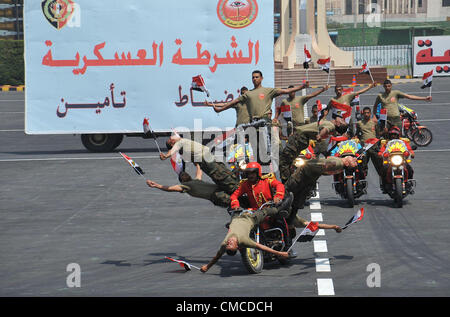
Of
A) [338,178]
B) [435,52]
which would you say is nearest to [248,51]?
[338,178]

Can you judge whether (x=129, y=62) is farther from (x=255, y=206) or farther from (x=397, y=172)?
(x=255, y=206)

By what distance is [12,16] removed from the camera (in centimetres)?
A: 7450

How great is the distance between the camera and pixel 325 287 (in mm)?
10508

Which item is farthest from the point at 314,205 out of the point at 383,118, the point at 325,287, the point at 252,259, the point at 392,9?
the point at 392,9

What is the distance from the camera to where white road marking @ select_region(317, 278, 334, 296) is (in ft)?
33.4

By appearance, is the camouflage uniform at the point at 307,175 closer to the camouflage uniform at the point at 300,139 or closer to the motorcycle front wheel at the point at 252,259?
the camouflage uniform at the point at 300,139

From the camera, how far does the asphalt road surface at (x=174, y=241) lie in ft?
35.3

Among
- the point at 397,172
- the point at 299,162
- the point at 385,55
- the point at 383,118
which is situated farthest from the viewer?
the point at 385,55

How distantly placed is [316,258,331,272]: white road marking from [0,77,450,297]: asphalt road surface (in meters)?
0.01

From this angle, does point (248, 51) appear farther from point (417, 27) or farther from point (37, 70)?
point (417, 27)

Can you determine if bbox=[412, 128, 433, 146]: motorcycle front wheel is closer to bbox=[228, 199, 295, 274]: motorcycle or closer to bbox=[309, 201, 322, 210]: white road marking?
bbox=[309, 201, 322, 210]: white road marking

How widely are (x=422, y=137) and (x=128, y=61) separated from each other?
352 inches

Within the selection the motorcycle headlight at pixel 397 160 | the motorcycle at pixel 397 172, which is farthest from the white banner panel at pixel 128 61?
the motorcycle headlight at pixel 397 160

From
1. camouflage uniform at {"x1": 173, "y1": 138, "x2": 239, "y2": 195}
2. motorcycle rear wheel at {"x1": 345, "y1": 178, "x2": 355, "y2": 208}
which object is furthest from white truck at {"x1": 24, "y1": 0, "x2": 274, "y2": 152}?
camouflage uniform at {"x1": 173, "y1": 138, "x2": 239, "y2": 195}
